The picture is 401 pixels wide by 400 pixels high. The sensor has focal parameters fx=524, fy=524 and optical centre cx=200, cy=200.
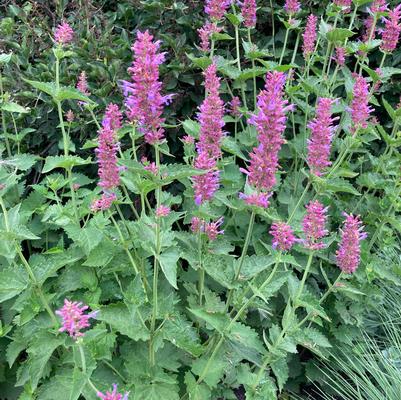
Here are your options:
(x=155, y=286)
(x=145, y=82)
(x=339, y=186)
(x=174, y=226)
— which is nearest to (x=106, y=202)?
(x=155, y=286)

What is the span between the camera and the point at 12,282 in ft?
7.02

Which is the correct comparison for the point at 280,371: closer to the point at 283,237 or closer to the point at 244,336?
the point at 244,336

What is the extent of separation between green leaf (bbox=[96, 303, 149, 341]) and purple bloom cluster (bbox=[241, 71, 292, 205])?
695 millimetres

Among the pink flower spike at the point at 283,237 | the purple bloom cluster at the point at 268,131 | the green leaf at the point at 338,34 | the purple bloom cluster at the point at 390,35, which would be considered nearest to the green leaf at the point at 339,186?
the pink flower spike at the point at 283,237

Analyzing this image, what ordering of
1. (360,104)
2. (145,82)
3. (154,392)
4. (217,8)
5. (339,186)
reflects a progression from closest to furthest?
(145,82)
(154,392)
(339,186)
(360,104)
(217,8)

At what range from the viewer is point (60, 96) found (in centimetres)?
213

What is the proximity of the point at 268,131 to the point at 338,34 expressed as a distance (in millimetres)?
1342

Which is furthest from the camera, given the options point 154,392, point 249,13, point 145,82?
point 249,13

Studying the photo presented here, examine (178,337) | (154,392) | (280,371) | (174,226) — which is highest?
(178,337)

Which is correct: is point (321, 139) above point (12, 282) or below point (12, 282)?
above

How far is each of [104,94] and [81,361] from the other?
195cm

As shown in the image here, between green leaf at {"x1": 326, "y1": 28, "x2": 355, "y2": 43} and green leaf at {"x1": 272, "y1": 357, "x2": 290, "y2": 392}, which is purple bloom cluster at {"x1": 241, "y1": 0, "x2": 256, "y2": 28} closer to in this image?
green leaf at {"x1": 326, "y1": 28, "x2": 355, "y2": 43}

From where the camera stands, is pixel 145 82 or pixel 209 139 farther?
pixel 209 139

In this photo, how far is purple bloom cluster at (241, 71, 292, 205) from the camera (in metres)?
1.83
